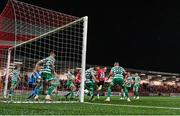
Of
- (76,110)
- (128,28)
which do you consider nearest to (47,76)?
(76,110)

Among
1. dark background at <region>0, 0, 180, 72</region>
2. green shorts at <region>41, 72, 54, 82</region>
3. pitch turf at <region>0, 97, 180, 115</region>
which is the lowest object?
pitch turf at <region>0, 97, 180, 115</region>

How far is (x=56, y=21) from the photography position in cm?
1489

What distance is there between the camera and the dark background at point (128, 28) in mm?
35656

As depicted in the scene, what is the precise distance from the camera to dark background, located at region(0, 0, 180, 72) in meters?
35.7

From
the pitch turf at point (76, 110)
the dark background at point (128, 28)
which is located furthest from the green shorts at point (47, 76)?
the dark background at point (128, 28)

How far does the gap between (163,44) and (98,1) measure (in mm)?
10780

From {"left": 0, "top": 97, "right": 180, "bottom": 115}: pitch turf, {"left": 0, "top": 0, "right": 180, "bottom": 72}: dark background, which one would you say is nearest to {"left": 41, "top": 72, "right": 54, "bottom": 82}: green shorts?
{"left": 0, "top": 97, "right": 180, "bottom": 115}: pitch turf

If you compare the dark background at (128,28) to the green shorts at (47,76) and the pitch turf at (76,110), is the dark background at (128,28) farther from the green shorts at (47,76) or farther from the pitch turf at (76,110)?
the pitch turf at (76,110)

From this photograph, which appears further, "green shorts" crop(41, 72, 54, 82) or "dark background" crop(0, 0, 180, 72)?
"dark background" crop(0, 0, 180, 72)

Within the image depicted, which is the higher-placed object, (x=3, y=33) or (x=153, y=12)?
(x=153, y=12)

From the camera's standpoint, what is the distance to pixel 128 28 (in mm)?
38406

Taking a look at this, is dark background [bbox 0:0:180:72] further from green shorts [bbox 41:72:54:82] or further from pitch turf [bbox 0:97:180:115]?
pitch turf [bbox 0:97:180:115]

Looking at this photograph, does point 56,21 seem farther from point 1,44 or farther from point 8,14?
point 1,44

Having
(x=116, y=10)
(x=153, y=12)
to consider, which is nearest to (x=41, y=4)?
(x=116, y=10)
